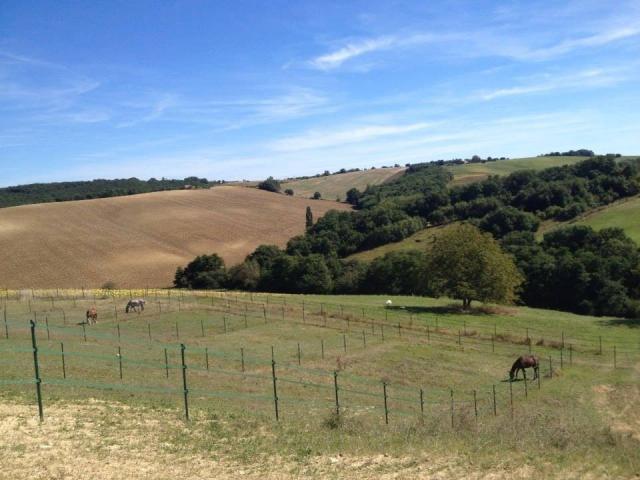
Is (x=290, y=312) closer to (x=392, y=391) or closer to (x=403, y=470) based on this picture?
(x=392, y=391)

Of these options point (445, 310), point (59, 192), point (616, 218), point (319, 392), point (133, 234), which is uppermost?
point (59, 192)

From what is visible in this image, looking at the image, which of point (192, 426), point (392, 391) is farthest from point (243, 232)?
point (192, 426)

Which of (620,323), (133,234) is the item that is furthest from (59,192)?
(620,323)

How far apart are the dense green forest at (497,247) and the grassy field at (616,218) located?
10.3 feet

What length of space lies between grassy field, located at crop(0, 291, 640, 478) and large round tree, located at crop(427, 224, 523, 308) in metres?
2.07

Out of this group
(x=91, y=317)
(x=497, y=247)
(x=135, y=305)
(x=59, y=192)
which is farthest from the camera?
(x=59, y=192)

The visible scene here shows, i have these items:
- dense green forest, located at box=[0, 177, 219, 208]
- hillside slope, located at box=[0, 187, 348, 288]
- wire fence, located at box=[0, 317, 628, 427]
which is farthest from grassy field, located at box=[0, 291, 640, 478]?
dense green forest, located at box=[0, 177, 219, 208]

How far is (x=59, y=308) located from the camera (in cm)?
4756

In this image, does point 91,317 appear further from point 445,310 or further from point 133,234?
point 133,234

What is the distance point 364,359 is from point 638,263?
49.4 meters

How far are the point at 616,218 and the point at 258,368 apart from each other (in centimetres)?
8424

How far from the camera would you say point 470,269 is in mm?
54656

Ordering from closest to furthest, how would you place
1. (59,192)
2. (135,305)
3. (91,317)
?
(91,317) < (135,305) < (59,192)

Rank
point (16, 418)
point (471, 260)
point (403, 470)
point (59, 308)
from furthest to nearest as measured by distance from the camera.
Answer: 1. point (471, 260)
2. point (59, 308)
3. point (16, 418)
4. point (403, 470)
